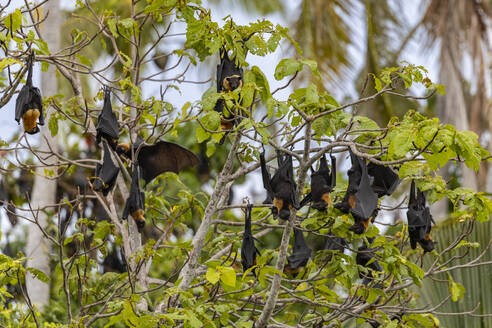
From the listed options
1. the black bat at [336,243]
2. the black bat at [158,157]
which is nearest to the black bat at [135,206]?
the black bat at [158,157]

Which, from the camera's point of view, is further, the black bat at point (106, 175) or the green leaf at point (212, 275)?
the black bat at point (106, 175)

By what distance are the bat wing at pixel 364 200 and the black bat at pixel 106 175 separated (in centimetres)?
187

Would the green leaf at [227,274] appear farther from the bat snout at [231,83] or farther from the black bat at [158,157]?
the black bat at [158,157]

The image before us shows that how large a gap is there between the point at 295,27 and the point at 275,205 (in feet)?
44.2

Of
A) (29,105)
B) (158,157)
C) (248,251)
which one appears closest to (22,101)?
(29,105)

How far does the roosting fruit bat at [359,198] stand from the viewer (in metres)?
4.30

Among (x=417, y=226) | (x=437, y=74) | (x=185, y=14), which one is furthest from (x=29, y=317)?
(x=437, y=74)

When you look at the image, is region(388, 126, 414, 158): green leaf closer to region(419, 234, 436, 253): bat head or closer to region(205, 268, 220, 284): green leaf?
region(205, 268, 220, 284): green leaf

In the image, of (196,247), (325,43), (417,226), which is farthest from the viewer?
(325,43)

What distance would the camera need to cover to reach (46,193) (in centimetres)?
926

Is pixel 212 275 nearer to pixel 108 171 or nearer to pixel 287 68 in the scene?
pixel 287 68

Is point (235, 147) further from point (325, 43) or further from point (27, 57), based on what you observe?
point (325, 43)

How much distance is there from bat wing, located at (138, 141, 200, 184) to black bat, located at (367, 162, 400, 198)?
1.84m

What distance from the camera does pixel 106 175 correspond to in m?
5.03
